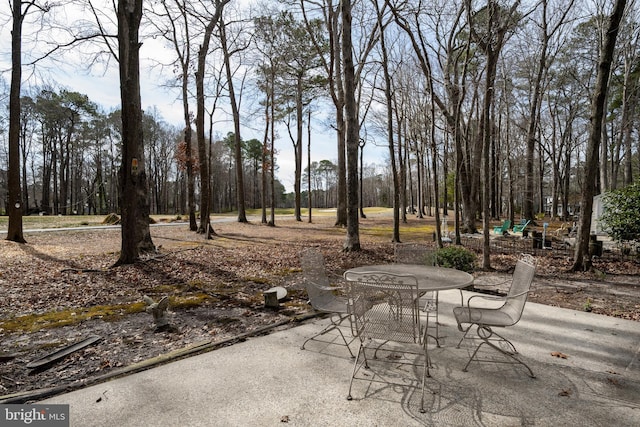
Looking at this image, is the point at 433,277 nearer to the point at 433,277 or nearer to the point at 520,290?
the point at 433,277

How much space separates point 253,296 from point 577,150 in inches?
1418

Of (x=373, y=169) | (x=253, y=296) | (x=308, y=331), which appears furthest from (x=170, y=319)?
(x=373, y=169)

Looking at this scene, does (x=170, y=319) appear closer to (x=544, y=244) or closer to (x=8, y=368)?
(x=8, y=368)

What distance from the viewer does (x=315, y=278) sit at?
A: 3742mm

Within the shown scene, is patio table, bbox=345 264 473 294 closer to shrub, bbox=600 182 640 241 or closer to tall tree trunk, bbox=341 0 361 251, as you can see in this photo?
tall tree trunk, bbox=341 0 361 251

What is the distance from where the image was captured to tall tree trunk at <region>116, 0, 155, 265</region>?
7.52 m

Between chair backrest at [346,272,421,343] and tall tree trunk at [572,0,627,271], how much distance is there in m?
6.63

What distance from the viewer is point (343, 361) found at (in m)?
3.13

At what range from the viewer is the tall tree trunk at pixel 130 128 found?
24.7 ft

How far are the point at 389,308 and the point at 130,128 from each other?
24.1ft

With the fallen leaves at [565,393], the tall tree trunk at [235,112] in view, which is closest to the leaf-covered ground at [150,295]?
the fallen leaves at [565,393]

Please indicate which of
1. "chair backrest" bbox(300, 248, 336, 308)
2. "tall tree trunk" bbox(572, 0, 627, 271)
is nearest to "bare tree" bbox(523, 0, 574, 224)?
"tall tree trunk" bbox(572, 0, 627, 271)

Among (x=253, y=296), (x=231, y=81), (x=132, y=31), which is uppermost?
(x=231, y=81)

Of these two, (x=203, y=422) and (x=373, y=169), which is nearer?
(x=203, y=422)
